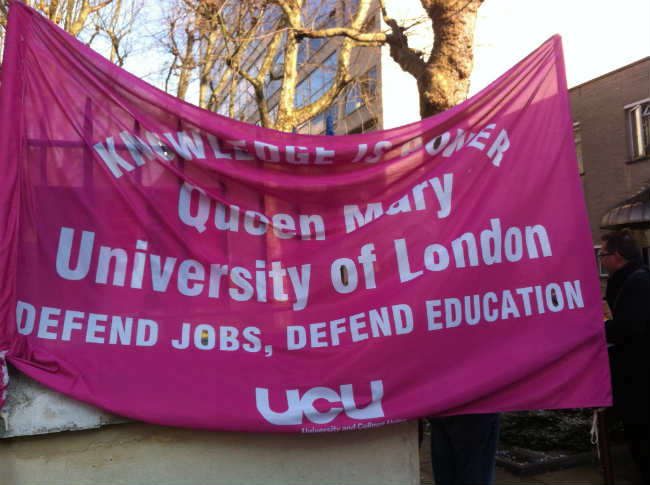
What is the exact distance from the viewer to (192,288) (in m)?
3.00

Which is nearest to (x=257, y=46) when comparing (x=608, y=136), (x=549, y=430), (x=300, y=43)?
(x=300, y=43)

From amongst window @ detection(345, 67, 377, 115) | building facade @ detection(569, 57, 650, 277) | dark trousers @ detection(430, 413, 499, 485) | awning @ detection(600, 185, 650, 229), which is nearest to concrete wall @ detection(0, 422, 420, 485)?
dark trousers @ detection(430, 413, 499, 485)

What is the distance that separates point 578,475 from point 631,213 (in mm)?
10193

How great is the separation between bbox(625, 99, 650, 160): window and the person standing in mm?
13431

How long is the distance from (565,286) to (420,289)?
32.3 inches

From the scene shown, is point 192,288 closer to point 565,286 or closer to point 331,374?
point 331,374

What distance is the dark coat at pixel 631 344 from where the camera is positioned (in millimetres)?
3832

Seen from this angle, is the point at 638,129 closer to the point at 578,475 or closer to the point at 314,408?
the point at 578,475

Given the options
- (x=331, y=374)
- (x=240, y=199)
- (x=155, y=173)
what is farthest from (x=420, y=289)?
(x=155, y=173)

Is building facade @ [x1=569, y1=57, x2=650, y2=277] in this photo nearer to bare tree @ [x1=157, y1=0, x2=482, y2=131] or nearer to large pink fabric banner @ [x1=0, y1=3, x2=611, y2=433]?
bare tree @ [x1=157, y1=0, x2=482, y2=131]

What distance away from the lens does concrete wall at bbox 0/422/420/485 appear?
278 centimetres

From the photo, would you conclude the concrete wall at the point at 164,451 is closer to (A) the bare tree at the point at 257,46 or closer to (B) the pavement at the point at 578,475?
(B) the pavement at the point at 578,475

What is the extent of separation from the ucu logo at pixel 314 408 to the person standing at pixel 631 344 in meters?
1.80

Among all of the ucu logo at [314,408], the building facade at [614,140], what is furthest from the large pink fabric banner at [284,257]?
the building facade at [614,140]
